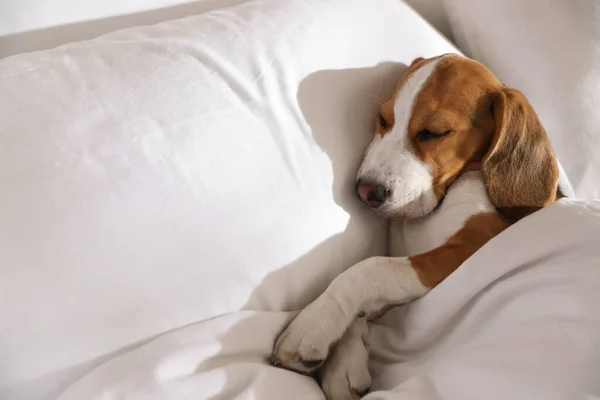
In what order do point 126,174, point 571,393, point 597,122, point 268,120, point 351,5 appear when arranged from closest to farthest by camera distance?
point 571,393, point 126,174, point 268,120, point 351,5, point 597,122

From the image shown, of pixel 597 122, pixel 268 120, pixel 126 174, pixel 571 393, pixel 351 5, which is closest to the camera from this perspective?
pixel 571 393

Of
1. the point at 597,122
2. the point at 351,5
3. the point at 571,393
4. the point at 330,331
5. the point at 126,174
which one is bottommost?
the point at 571,393

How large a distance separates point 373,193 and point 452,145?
0.55 ft

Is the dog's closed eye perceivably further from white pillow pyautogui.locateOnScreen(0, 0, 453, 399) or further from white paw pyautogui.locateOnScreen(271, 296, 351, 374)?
white paw pyautogui.locateOnScreen(271, 296, 351, 374)

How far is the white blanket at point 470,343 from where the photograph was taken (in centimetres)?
63

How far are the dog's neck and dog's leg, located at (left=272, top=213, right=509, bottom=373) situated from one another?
2 cm

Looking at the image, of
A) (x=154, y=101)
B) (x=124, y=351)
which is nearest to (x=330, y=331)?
(x=124, y=351)

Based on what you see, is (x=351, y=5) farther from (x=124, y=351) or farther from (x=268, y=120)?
(x=124, y=351)

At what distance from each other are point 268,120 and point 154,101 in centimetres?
17

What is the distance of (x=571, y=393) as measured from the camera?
585 millimetres

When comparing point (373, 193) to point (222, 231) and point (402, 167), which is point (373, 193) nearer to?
point (402, 167)

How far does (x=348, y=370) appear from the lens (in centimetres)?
81

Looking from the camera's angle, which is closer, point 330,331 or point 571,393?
point 571,393

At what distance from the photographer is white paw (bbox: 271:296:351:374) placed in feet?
2.53
